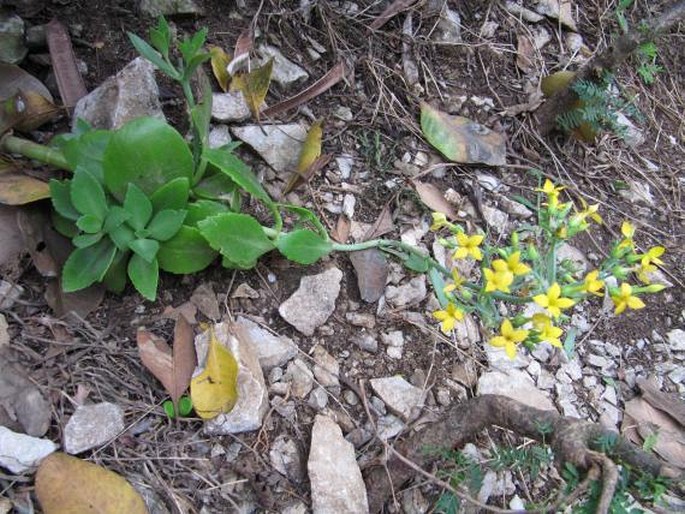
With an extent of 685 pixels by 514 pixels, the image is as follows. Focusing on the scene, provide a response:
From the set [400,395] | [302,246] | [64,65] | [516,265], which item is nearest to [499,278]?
[516,265]

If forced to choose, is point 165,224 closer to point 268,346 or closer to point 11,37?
point 268,346

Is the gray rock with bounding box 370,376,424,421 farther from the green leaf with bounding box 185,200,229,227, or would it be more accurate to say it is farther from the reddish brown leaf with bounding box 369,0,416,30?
the reddish brown leaf with bounding box 369,0,416,30

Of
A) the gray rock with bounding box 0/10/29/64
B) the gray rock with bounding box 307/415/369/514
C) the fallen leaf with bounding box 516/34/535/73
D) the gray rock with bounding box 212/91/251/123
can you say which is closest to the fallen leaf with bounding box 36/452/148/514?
the gray rock with bounding box 307/415/369/514

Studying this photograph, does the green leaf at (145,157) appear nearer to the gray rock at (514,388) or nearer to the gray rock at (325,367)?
the gray rock at (325,367)

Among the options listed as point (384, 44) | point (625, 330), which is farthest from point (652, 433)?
point (384, 44)

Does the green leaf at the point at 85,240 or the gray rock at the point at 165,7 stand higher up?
the gray rock at the point at 165,7

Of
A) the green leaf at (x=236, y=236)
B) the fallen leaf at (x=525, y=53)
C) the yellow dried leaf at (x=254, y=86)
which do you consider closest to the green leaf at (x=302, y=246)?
the green leaf at (x=236, y=236)
